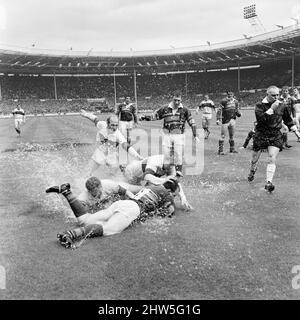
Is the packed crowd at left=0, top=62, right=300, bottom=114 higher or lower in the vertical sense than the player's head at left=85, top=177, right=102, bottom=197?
higher

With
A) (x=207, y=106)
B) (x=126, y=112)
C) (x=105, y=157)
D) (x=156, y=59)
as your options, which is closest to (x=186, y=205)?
(x=105, y=157)

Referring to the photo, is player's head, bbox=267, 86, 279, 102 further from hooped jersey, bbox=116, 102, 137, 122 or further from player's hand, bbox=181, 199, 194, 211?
hooped jersey, bbox=116, 102, 137, 122

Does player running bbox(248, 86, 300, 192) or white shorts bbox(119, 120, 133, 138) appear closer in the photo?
player running bbox(248, 86, 300, 192)

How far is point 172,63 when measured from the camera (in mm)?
74312

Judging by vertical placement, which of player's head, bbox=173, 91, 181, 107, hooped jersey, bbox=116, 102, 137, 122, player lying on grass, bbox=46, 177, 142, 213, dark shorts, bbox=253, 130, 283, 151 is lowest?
player lying on grass, bbox=46, 177, 142, 213

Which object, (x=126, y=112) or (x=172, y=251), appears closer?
(x=172, y=251)

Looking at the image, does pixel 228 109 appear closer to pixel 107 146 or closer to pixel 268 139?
pixel 268 139

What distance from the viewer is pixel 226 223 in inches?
262

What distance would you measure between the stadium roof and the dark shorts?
5015cm

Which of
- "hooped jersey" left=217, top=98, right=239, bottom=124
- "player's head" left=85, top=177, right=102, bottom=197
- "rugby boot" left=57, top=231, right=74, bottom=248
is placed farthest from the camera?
"hooped jersey" left=217, top=98, right=239, bottom=124

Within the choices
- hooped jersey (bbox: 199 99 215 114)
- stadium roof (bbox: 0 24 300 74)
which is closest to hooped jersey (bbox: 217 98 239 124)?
hooped jersey (bbox: 199 99 215 114)

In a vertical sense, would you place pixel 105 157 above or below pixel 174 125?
below

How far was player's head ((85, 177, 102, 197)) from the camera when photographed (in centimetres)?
684

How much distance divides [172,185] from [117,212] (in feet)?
4.83
